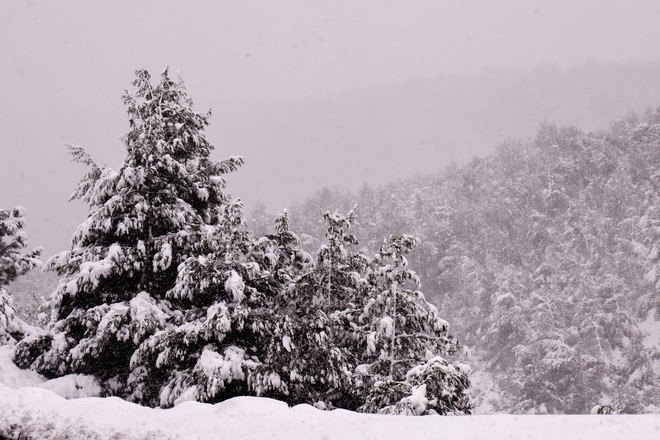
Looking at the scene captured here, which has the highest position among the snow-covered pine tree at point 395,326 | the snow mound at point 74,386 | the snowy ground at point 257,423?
the snow-covered pine tree at point 395,326

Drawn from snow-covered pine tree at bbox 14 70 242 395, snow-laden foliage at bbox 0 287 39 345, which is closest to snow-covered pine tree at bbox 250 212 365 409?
snow-covered pine tree at bbox 14 70 242 395

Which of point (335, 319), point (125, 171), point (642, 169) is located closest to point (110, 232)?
point (125, 171)

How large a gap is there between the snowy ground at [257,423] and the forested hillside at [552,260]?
22.3 m

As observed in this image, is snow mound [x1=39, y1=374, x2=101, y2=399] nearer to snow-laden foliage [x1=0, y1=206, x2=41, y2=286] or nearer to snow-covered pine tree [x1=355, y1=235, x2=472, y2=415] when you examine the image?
snow-covered pine tree [x1=355, y1=235, x2=472, y2=415]

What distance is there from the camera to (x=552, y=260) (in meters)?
44.9

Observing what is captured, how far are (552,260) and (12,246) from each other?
43.0 meters

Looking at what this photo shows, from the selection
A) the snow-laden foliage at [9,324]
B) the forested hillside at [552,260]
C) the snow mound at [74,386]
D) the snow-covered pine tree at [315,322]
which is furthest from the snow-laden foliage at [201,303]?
the forested hillside at [552,260]

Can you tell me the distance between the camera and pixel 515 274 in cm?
4219

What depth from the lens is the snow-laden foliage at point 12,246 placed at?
13.5 meters

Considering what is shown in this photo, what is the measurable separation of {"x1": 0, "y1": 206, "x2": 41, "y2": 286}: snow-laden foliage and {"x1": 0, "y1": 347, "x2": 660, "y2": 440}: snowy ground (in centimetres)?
920

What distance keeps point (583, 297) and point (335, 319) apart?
30.9 metres

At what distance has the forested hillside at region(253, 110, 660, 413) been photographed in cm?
3008

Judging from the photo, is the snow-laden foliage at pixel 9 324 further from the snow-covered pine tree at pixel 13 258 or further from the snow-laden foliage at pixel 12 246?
the snow-laden foliage at pixel 12 246

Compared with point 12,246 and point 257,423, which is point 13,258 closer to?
point 12,246
